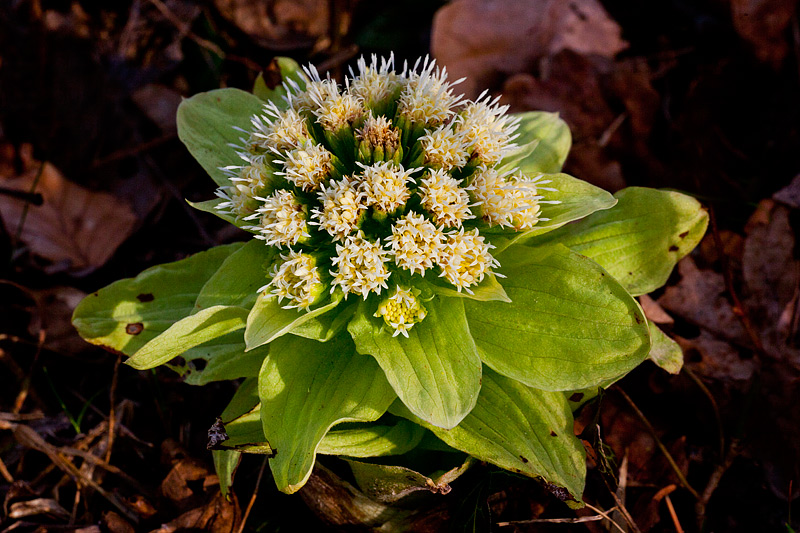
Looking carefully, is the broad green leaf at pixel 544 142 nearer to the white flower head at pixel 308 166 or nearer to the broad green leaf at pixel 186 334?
the white flower head at pixel 308 166

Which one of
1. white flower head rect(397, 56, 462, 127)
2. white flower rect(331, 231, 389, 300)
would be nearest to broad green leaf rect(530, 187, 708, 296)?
white flower head rect(397, 56, 462, 127)

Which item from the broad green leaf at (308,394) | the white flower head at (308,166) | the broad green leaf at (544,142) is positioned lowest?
the broad green leaf at (308,394)

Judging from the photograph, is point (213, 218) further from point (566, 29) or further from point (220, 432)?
point (566, 29)

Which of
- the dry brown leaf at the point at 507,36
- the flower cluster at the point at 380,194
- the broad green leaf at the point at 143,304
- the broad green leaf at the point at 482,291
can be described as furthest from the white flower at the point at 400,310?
the dry brown leaf at the point at 507,36

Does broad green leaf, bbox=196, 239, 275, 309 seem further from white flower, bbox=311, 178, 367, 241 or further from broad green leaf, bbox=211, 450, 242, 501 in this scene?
broad green leaf, bbox=211, 450, 242, 501

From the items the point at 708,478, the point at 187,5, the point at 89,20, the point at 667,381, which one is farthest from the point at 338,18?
the point at 708,478

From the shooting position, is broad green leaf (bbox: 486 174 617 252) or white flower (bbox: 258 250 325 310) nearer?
white flower (bbox: 258 250 325 310)

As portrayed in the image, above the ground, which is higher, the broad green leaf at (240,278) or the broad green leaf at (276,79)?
the broad green leaf at (276,79)
